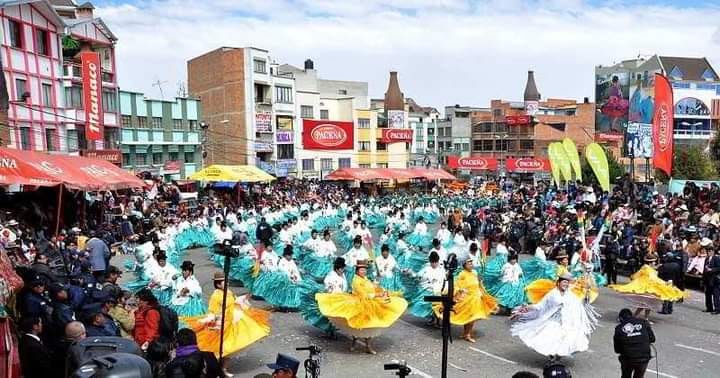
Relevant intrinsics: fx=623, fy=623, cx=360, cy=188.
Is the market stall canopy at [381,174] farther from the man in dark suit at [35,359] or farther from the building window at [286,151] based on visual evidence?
the man in dark suit at [35,359]

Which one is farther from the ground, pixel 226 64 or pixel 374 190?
pixel 226 64

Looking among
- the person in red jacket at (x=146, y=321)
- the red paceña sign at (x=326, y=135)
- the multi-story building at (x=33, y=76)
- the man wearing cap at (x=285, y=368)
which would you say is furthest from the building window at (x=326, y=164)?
the man wearing cap at (x=285, y=368)

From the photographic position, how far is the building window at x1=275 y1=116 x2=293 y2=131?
2002 inches

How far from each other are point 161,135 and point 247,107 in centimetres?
1012

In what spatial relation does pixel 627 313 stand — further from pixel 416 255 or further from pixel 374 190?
pixel 374 190

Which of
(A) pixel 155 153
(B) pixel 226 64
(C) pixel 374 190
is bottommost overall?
(C) pixel 374 190

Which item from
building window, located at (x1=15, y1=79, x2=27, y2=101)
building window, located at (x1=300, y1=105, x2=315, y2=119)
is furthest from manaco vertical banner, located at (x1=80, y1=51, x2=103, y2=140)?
building window, located at (x1=300, y1=105, x2=315, y2=119)

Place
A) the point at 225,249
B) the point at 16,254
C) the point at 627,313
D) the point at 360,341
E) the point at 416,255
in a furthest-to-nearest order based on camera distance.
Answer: the point at 416,255 → the point at 16,254 → the point at 360,341 → the point at 627,313 → the point at 225,249

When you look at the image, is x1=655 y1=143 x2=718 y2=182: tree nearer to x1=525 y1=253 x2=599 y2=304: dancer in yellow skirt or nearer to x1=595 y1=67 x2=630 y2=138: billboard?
x1=595 y1=67 x2=630 y2=138: billboard

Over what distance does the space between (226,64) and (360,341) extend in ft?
140

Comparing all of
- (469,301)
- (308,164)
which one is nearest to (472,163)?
(308,164)

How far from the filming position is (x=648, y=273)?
1138 centimetres

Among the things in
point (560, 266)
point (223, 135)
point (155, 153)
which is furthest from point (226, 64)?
point (560, 266)

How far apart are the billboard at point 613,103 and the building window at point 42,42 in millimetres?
57547
